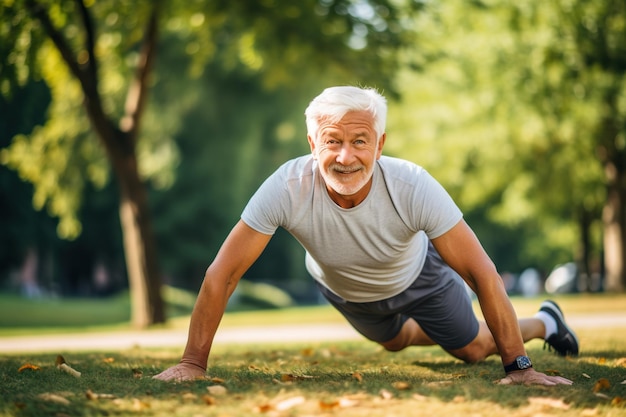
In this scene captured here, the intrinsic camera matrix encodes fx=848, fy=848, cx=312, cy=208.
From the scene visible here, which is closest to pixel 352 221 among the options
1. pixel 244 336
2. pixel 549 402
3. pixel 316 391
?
pixel 316 391

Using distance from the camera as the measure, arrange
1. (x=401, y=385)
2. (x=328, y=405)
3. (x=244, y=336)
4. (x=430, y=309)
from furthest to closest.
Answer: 1. (x=244, y=336)
2. (x=430, y=309)
3. (x=401, y=385)
4. (x=328, y=405)

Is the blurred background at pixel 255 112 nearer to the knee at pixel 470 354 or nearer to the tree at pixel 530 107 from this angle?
the tree at pixel 530 107

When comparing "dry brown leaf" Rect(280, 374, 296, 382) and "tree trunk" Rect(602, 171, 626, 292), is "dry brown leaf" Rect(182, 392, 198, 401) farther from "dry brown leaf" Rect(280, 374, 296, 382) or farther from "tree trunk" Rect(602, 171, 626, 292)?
"tree trunk" Rect(602, 171, 626, 292)

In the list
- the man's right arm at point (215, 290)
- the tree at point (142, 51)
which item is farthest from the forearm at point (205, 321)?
the tree at point (142, 51)

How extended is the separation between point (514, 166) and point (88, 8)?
14569 mm

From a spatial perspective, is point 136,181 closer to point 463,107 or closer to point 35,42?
point 35,42

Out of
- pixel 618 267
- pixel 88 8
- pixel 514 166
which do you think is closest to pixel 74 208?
pixel 88 8

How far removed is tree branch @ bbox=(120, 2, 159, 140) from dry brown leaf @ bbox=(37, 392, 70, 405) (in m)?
10.8

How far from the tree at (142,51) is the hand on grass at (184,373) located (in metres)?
7.60

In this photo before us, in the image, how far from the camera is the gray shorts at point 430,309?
566cm

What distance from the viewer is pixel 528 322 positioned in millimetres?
6312

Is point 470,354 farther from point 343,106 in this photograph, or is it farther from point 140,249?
point 140,249

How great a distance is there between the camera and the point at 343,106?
4688 millimetres

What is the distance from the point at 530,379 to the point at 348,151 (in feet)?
5.19
